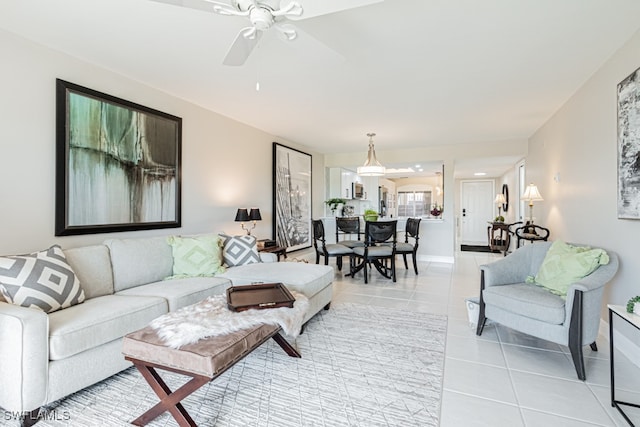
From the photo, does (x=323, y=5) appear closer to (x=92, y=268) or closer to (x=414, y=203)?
(x=92, y=268)

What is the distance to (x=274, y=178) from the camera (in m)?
5.29

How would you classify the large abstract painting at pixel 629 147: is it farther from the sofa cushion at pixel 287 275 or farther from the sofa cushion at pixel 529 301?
the sofa cushion at pixel 287 275

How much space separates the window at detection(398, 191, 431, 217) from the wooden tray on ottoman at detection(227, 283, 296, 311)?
9.80 meters

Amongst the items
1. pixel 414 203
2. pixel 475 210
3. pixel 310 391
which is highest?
pixel 414 203

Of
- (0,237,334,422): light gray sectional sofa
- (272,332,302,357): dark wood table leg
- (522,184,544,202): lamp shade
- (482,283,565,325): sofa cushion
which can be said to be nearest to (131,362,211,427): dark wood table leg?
(0,237,334,422): light gray sectional sofa

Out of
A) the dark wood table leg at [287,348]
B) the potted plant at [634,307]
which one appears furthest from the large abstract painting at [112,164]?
the potted plant at [634,307]

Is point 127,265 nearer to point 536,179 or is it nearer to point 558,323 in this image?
point 558,323

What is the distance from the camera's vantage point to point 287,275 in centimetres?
296

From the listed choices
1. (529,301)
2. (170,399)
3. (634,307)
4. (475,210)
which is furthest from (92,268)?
(475,210)

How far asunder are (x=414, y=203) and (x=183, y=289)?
10135mm

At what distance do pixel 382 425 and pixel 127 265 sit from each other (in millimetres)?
2355

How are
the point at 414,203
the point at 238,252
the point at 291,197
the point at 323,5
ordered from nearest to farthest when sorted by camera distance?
the point at 323,5 → the point at 238,252 → the point at 291,197 → the point at 414,203

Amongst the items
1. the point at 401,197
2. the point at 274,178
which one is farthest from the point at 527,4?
the point at 401,197

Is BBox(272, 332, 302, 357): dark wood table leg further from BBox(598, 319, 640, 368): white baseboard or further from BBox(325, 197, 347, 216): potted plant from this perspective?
BBox(325, 197, 347, 216): potted plant
